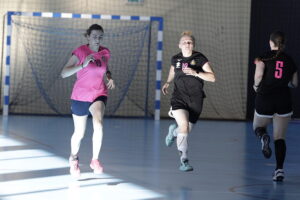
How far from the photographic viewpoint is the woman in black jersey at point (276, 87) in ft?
26.4

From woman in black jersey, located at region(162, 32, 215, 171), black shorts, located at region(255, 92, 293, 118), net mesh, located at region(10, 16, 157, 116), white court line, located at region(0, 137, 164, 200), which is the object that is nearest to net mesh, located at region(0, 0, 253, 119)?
net mesh, located at region(10, 16, 157, 116)

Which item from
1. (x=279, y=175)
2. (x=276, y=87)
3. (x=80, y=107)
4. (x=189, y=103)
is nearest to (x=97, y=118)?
(x=80, y=107)

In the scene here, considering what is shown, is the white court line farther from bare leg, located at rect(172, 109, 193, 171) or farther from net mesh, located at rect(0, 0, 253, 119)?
net mesh, located at rect(0, 0, 253, 119)

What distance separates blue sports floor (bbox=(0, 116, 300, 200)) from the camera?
7.07 meters

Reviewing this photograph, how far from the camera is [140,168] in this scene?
8.93 metres

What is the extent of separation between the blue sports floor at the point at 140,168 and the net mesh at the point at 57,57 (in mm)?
3049

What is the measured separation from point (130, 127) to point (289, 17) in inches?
244

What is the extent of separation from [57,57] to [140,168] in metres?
9.56

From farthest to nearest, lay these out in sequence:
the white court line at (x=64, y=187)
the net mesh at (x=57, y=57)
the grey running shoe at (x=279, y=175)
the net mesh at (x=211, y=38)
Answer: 1. the net mesh at (x=211, y=38)
2. the net mesh at (x=57, y=57)
3. the grey running shoe at (x=279, y=175)
4. the white court line at (x=64, y=187)

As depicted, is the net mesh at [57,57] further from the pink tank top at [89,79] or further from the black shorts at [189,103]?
the pink tank top at [89,79]

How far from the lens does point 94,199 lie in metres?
6.59

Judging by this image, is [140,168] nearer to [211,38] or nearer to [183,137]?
[183,137]

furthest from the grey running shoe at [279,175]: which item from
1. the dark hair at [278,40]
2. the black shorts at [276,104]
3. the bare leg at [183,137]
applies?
the dark hair at [278,40]

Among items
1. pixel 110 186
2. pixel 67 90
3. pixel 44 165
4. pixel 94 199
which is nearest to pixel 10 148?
pixel 44 165
